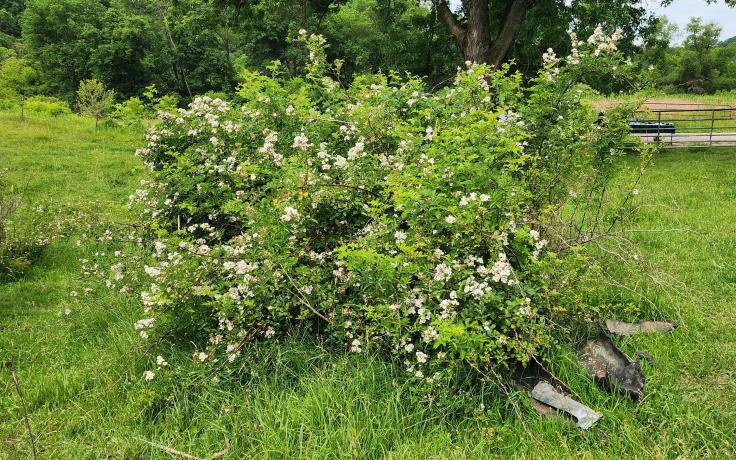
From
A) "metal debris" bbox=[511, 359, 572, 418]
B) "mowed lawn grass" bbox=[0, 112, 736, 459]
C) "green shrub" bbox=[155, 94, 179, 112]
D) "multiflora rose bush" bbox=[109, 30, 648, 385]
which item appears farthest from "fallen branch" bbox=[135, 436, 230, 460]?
"green shrub" bbox=[155, 94, 179, 112]

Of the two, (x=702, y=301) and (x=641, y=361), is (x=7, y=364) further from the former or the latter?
(x=702, y=301)

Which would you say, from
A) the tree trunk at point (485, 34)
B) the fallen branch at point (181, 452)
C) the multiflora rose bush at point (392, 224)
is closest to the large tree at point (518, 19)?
the tree trunk at point (485, 34)

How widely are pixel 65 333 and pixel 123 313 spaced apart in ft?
1.72

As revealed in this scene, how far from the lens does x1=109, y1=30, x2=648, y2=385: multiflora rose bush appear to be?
313 centimetres

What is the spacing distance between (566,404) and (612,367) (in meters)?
0.59

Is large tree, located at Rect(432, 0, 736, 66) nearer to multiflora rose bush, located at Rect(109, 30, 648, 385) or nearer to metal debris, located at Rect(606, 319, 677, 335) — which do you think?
multiflora rose bush, located at Rect(109, 30, 648, 385)

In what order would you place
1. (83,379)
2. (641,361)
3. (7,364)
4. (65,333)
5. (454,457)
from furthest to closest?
(65,333) → (7,364) → (83,379) → (641,361) → (454,457)

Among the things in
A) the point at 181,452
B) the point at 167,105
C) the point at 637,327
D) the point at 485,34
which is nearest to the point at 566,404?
the point at 637,327

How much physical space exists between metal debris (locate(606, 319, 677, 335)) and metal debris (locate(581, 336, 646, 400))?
0.40 metres

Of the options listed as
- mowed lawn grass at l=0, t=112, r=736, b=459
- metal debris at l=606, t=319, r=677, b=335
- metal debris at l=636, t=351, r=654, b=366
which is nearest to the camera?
mowed lawn grass at l=0, t=112, r=736, b=459

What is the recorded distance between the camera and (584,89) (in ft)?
15.8

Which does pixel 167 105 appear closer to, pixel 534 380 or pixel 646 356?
pixel 534 380

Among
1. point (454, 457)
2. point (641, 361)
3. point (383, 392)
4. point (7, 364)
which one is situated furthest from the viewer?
point (7, 364)

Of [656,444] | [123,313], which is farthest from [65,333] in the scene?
[656,444]
